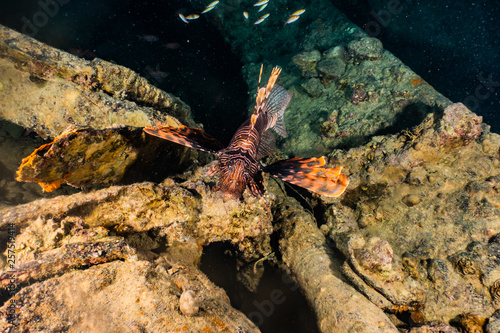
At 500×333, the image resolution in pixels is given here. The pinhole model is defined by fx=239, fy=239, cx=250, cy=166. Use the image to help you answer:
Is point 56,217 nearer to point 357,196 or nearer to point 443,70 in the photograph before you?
point 357,196

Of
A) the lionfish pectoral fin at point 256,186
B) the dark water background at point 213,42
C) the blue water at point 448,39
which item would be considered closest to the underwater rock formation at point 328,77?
the dark water background at point 213,42

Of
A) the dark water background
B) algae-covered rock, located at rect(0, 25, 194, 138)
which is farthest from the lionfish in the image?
the dark water background

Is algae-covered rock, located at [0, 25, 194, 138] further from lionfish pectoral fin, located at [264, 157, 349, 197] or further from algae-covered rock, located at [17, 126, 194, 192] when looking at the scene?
lionfish pectoral fin, located at [264, 157, 349, 197]

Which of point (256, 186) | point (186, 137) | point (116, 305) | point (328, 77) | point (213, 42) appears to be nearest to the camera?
point (116, 305)

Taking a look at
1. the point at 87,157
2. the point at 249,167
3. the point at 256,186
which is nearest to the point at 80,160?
the point at 87,157

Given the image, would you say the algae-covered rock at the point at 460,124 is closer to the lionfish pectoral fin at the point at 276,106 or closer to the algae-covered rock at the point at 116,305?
the lionfish pectoral fin at the point at 276,106

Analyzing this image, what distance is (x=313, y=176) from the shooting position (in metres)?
3.20

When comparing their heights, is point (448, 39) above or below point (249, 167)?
below

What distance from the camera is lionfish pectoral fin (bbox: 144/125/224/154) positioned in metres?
3.00

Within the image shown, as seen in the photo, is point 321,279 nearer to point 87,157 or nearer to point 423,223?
point 423,223

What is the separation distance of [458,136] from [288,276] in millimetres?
3808

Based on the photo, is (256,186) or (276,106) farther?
(276,106)

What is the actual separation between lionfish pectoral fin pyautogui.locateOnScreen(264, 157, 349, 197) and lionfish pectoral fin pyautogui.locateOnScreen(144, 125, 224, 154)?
3.10ft

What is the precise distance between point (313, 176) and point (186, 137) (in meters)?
1.81
